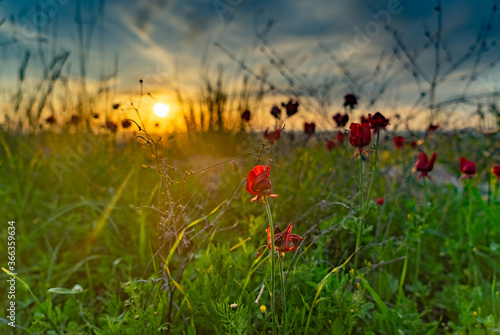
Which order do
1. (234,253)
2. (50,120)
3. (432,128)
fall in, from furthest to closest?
(50,120) → (432,128) → (234,253)

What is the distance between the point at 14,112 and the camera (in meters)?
3.70

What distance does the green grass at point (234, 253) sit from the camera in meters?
1.36

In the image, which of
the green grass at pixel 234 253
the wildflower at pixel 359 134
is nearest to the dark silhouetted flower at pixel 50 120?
the green grass at pixel 234 253

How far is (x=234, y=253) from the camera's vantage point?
6.63ft

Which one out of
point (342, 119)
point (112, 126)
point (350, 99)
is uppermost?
point (350, 99)

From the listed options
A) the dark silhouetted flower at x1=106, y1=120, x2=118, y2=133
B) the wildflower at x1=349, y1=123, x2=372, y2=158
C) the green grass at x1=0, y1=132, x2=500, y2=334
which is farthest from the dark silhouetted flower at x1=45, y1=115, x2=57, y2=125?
the wildflower at x1=349, y1=123, x2=372, y2=158

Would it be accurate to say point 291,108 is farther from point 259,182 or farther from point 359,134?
point 259,182

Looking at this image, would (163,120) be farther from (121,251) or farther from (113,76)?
(121,251)

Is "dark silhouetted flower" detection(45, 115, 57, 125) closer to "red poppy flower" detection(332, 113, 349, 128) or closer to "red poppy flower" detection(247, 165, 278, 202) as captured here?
"red poppy flower" detection(332, 113, 349, 128)

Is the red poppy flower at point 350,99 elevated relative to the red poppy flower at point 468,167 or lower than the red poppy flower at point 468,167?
elevated

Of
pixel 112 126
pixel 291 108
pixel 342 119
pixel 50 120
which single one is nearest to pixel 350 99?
pixel 342 119

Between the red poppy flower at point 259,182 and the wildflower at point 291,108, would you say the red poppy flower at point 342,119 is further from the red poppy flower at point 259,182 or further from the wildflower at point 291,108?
the red poppy flower at point 259,182

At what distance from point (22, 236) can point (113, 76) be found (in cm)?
228

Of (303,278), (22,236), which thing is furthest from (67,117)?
(303,278)
